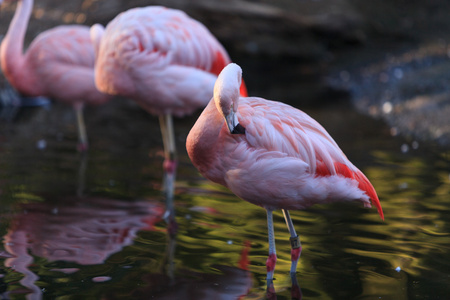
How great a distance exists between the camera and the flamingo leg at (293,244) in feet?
11.2

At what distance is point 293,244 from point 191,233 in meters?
0.95

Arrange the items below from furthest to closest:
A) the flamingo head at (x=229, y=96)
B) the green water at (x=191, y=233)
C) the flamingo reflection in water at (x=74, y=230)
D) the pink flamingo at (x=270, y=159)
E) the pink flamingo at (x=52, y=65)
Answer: the pink flamingo at (x=52, y=65) → the flamingo reflection in water at (x=74, y=230) → the green water at (x=191, y=233) → the pink flamingo at (x=270, y=159) → the flamingo head at (x=229, y=96)

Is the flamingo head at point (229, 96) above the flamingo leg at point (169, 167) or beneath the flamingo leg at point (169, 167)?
above

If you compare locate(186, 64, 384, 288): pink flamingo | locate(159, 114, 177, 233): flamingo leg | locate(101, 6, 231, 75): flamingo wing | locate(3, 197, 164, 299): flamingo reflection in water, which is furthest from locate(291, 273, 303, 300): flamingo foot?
locate(101, 6, 231, 75): flamingo wing

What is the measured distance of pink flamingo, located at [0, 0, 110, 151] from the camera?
6.21 meters

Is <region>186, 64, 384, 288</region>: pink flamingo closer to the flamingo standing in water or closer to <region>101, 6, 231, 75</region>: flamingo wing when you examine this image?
the flamingo standing in water

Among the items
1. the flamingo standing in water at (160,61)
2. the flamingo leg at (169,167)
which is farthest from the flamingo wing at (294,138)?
the flamingo leg at (169,167)

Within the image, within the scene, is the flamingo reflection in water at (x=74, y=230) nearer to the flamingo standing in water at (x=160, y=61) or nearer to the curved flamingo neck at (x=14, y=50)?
the flamingo standing in water at (x=160, y=61)

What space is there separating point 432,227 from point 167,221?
5.76ft

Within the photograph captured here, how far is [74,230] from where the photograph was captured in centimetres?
420

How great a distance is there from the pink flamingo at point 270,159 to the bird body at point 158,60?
155cm

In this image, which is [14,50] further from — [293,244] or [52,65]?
[293,244]

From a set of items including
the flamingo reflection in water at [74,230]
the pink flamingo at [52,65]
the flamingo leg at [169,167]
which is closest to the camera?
the flamingo reflection in water at [74,230]

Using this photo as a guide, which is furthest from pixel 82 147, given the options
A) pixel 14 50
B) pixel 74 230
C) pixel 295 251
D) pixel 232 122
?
pixel 232 122
